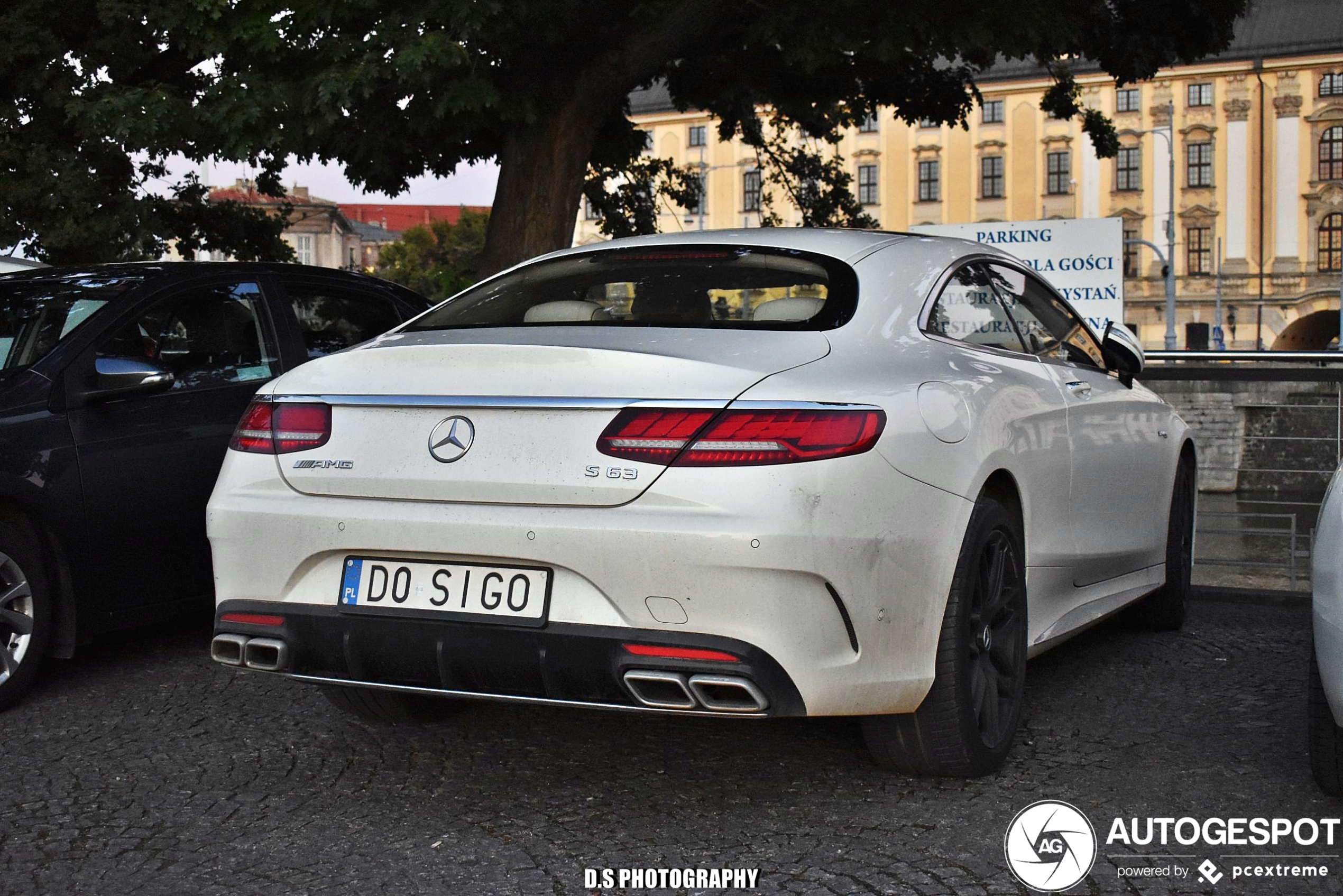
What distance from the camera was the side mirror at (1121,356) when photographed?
18.4 ft

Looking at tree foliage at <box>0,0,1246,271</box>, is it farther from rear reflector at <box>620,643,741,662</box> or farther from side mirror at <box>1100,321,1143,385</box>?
rear reflector at <box>620,643,741,662</box>

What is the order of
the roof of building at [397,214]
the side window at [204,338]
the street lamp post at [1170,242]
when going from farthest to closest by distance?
the roof of building at [397,214], the street lamp post at [1170,242], the side window at [204,338]

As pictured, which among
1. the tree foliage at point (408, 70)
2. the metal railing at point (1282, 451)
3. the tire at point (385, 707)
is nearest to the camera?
the tire at point (385, 707)

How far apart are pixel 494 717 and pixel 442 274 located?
9.90 m

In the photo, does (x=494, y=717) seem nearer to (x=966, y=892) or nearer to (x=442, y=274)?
(x=966, y=892)

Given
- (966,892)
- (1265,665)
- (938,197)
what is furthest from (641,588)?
(938,197)

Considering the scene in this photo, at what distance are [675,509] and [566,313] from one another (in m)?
1.08

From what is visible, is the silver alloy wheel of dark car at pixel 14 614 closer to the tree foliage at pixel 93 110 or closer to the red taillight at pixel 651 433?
the red taillight at pixel 651 433

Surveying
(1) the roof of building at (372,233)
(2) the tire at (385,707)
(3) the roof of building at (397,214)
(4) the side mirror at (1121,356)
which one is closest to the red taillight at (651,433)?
(2) the tire at (385,707)

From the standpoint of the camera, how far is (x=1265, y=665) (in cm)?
555

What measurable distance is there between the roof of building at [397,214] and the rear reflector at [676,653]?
6269 inches

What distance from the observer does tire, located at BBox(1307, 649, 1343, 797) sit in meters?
3.74

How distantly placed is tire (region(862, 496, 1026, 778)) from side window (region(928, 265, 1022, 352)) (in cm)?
51

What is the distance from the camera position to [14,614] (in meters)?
5.08
